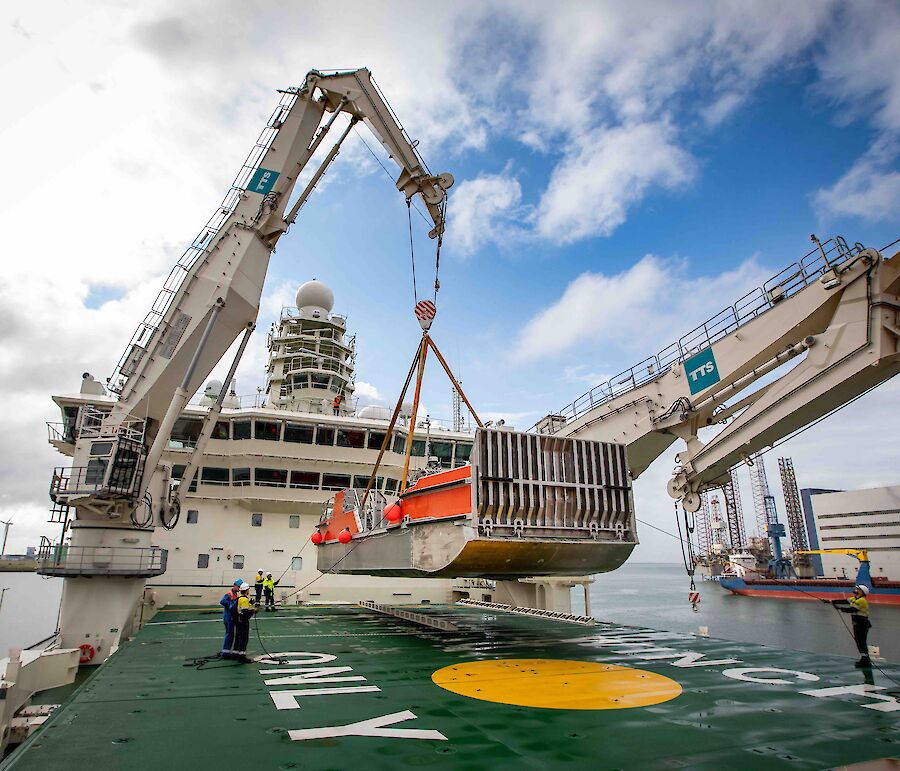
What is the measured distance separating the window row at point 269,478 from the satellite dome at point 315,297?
40.2 ft

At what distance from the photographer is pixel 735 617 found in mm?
49906

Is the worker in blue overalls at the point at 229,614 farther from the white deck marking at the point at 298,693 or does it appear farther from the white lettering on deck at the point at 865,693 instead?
the white lettering on deck at the point at 865,693

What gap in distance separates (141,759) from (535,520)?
7.42 meters

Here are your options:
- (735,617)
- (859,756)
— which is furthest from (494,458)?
(735,617)

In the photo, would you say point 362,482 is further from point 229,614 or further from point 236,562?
point 229,614

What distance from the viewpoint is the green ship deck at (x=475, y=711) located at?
5.64 metres

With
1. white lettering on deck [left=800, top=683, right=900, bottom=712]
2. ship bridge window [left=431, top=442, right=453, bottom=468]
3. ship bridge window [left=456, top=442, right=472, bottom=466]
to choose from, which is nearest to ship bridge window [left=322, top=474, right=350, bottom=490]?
ship bridge window [left=431, top=442, right=453, bottom=468]

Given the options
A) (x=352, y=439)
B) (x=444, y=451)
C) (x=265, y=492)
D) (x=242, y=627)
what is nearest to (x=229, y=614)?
(x=242, y=627)

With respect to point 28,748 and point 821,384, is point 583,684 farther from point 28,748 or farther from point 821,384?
point 821,384

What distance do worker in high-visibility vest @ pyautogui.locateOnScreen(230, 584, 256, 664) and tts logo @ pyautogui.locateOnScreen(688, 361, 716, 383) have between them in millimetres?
12422

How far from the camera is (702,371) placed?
1502 cm

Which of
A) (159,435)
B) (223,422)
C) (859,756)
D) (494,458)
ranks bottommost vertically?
(859,756)

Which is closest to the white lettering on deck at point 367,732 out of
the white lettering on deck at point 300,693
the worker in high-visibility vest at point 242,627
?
the white lettering on deck at point 300,693

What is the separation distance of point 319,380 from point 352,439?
6.84m
